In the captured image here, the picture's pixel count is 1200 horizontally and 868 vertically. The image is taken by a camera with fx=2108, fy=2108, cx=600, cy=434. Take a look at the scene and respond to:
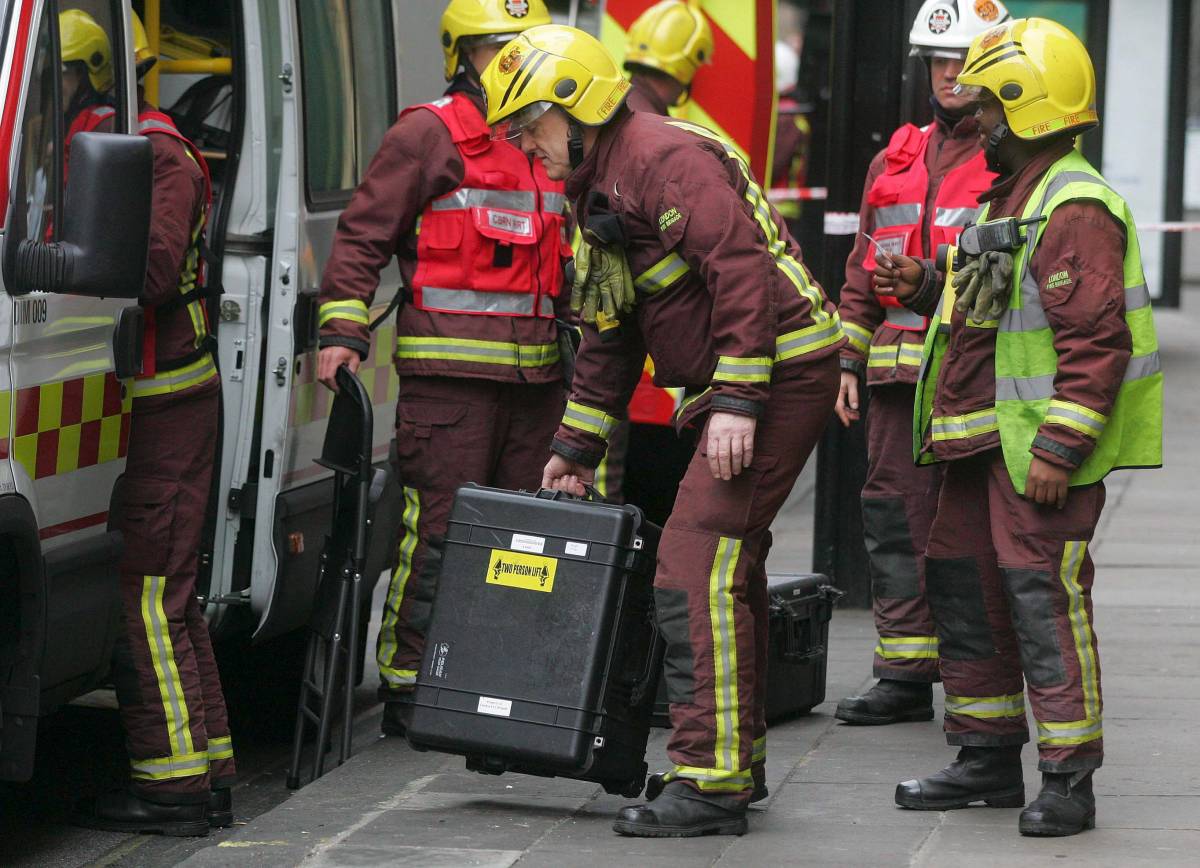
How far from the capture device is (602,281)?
4797 mm

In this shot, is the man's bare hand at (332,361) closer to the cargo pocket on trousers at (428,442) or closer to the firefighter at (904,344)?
the cargo pocket on trousers at (428,442)

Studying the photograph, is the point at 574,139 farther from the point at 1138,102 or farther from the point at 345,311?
the point at 1138,102

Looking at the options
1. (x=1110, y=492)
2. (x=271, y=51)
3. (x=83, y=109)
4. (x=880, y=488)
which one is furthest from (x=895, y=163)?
(x=1110, y=492)

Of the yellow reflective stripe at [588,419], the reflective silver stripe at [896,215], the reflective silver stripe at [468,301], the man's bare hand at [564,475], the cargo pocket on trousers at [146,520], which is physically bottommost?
the cargo pocket on trousers at [146,520]

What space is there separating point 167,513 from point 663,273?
1369 mm

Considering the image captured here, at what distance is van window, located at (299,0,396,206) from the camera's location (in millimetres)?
5910

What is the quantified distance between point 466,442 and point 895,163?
1.56m

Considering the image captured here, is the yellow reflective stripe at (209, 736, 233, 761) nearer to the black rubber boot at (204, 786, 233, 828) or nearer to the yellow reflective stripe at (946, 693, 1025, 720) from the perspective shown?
the black rubber boot at (204, 786, 233, 828)

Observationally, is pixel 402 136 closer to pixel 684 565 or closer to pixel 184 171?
pixel 184 171

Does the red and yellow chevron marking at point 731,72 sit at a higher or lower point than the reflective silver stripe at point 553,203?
higher

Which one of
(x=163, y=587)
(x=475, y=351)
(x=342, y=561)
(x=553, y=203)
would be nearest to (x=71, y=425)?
(x=163, y=587)

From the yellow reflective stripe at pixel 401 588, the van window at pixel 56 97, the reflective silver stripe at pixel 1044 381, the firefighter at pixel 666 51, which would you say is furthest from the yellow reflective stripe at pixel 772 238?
the firefighter at pixel 666 51

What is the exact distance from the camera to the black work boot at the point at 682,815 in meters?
4.69

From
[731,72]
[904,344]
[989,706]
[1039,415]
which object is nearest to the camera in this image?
[1039,415]
